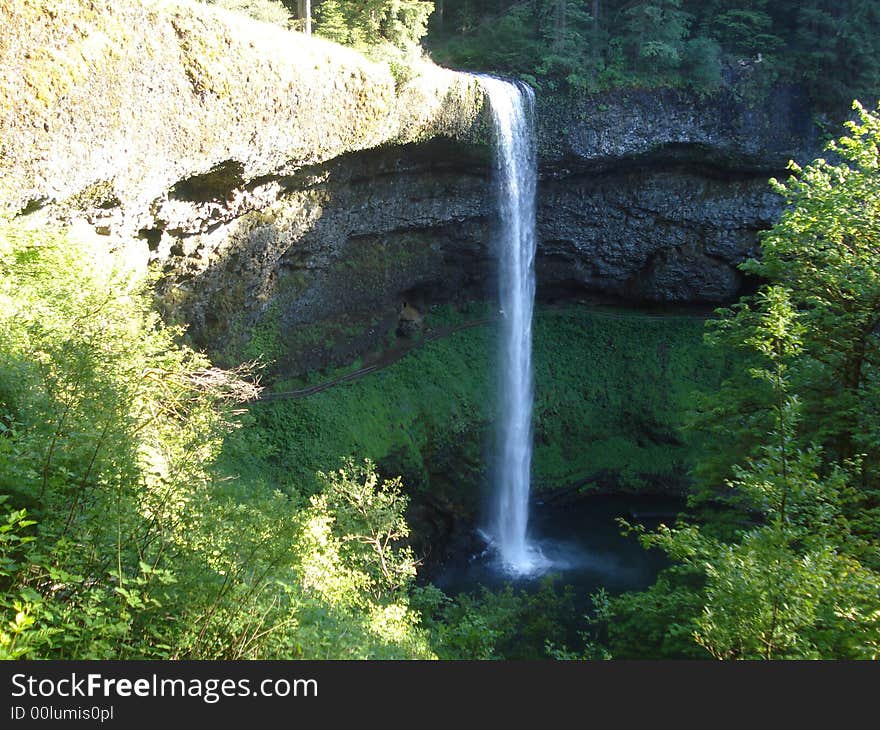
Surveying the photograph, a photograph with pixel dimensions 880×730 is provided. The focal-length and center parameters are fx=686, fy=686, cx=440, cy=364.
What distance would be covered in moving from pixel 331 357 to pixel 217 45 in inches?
390

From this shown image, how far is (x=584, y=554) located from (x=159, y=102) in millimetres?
16400

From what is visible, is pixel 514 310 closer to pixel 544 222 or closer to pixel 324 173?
pixel 544 222

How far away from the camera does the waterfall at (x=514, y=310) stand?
781 inches

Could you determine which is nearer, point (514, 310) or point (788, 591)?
point (788, 591)

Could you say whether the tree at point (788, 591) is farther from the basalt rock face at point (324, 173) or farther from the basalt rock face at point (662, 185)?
the basalt rock face at point (662, 185)

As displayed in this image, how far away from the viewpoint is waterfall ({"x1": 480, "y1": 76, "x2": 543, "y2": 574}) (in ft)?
65.1

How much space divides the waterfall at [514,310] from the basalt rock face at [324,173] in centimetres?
69

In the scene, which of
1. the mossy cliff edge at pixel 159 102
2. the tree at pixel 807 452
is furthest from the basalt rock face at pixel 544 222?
the tree at pixel 807 452

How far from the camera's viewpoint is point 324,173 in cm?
1706

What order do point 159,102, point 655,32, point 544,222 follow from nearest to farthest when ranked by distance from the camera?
point 159,102, point 655,32, point 544,222

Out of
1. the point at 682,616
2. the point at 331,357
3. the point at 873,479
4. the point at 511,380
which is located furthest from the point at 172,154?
the point at 511,380

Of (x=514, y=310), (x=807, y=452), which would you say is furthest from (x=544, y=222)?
(x=807, y=452)

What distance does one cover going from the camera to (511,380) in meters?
23.0

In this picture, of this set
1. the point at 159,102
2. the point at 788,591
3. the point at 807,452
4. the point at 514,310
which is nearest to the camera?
the point at 788,591
